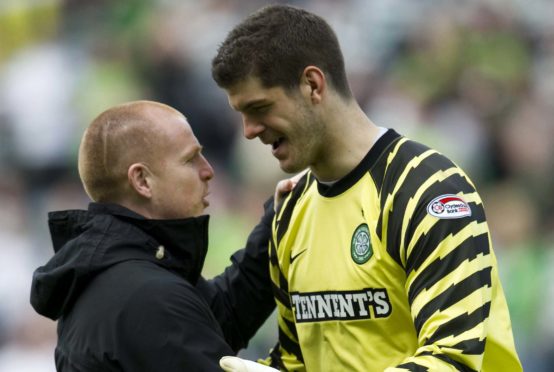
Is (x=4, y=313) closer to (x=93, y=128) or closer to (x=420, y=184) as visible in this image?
(x=93, y=128)

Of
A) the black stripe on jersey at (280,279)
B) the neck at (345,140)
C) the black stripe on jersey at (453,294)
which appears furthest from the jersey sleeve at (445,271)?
the black stripe on jersey at (280,279)

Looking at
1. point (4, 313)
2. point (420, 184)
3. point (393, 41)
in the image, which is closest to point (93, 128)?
point (420, 184)

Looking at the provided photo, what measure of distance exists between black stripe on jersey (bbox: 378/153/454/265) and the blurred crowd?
13.0ft

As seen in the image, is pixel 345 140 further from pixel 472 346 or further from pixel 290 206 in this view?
pixel 472 346

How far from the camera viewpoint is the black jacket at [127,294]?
3.26m

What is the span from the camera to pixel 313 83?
350 centimetres

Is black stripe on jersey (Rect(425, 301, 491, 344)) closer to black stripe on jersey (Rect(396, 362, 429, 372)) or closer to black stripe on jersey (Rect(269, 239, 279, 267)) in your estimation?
black stripe on jersey (Rect(396, 362, 429, 372))

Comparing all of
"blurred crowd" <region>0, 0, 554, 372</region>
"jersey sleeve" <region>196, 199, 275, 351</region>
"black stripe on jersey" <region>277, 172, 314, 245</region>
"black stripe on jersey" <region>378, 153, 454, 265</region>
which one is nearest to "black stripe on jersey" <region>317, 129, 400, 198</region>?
"black stripe on jersey" <region>378, 153, 454, 265</region>

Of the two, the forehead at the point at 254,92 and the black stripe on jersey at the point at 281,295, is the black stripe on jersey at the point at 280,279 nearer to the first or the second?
the black stripe on jersey at the point at 281,295

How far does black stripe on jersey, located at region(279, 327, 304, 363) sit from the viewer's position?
3838mm

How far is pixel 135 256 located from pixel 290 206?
626 millimetres

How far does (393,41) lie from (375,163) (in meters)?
4.94

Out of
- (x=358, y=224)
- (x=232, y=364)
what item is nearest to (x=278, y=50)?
(x=358, y=224)

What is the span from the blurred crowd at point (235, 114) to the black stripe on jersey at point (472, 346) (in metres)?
4.11
